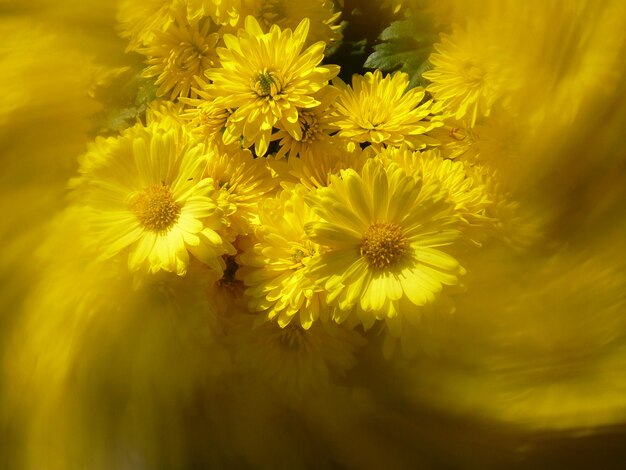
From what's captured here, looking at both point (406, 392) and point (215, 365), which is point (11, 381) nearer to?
point (215, 365)

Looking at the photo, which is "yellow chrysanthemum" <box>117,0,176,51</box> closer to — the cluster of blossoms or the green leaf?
the cluster of blossoms

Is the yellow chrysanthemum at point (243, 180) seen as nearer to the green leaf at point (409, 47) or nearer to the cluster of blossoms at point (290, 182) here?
the cluster of blossoms at point (290, 182)

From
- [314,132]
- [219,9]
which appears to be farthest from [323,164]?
[219,9]

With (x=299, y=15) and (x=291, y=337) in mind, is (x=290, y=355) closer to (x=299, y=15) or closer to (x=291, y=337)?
(x=291, y=337)

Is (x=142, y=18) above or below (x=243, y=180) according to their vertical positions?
above

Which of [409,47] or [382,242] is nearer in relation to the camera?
[382,242]

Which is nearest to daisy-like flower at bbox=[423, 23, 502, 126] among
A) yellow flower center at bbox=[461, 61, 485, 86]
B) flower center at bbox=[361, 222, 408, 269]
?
yellow flower center at bbox=[461, 61, 485, 86]

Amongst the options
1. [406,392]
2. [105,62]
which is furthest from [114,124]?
[406,392]

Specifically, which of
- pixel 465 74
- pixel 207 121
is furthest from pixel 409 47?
pixel 207 121
